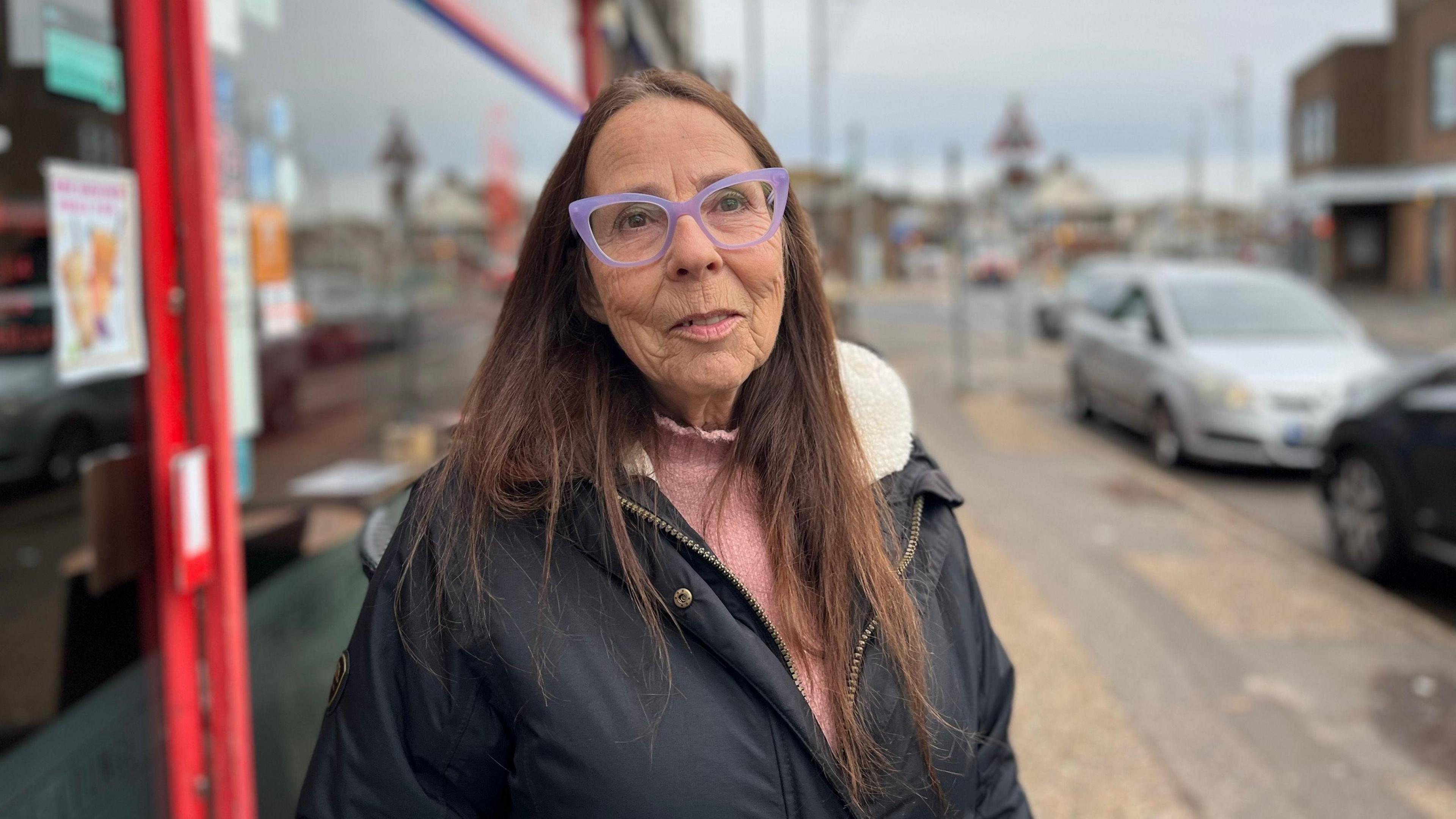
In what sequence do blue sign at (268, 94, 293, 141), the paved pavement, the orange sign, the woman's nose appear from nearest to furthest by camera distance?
the woman's nose, the orange sign, blue sign at (268, 94, 293, 141), the paved pavement

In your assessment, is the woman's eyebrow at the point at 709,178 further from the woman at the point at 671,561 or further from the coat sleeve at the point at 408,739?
the coat sleeve at the point at 408,739

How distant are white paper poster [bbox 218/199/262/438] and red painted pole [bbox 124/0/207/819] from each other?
33cm

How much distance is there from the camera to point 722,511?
1.64m

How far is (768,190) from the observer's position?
1.65 m

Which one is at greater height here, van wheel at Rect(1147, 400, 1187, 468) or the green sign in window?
the green sign in window

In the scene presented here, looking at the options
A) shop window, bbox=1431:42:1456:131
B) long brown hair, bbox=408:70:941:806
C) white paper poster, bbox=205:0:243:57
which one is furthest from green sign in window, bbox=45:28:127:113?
shop window, bbox=1431:42:1456:131

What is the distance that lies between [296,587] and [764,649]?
6.58 ft

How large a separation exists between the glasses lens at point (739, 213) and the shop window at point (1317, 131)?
44453mm

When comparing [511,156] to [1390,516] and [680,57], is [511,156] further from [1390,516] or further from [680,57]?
[680,57]

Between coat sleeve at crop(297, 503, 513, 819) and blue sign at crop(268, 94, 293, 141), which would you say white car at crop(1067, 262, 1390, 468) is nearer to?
blue sign at crop(268, 94, 293, 141)

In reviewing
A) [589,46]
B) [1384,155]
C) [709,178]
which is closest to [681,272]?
[709,178]

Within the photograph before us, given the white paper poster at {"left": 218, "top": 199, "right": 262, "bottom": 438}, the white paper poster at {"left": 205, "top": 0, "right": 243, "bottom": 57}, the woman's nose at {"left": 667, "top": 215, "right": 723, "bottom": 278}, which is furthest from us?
the white paper poster at {"left": 218, "top": 199, "right": 262, "bottom": 438}

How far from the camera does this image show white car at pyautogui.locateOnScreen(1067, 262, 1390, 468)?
8625 millimetres

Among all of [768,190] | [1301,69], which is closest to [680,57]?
[768,190]
